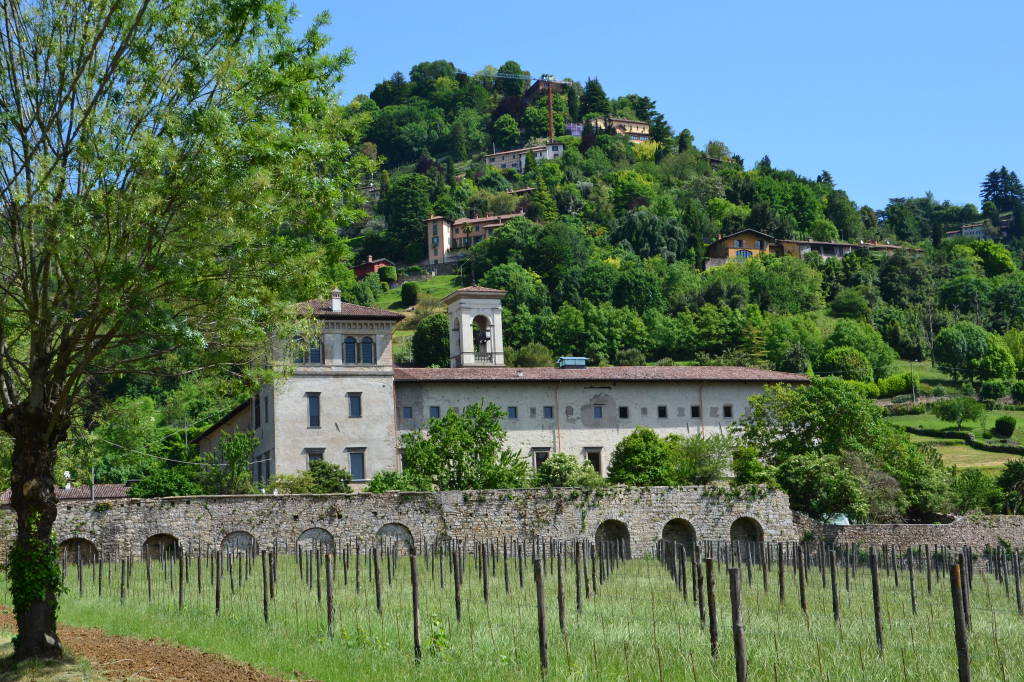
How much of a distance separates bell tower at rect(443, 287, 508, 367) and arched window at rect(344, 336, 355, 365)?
9592mm

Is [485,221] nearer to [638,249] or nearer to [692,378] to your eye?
[638,249]

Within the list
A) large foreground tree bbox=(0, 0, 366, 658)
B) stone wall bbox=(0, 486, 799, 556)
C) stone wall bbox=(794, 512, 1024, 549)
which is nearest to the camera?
large foreground tree bbox=(0, 0, 366, 658)

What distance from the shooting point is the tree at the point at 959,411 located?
78312mm

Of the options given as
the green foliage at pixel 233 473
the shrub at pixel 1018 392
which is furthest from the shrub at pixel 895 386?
the green foliage at pixel 233 473

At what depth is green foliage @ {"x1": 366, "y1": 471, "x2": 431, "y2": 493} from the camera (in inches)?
1737

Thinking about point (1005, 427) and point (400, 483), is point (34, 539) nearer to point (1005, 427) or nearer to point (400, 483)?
point (400, 483)

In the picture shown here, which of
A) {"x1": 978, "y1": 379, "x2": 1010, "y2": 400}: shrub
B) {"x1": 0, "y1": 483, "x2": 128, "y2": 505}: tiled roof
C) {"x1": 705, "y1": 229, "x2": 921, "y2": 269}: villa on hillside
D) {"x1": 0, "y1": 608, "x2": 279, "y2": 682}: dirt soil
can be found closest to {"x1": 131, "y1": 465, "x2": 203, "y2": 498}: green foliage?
{"x1": 0, "y1": 483, "x2": 128, "y2": 505}: tiled roof

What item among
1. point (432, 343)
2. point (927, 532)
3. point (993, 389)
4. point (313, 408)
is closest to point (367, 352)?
point (313, 408)

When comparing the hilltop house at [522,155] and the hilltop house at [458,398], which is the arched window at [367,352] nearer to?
the hilltop house at [458,398]

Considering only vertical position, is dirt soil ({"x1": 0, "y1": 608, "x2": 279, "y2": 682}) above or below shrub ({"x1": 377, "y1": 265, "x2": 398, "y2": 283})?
below

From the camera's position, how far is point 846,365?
9650cm

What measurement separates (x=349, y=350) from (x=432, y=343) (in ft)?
133

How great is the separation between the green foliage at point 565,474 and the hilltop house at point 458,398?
5446 mm

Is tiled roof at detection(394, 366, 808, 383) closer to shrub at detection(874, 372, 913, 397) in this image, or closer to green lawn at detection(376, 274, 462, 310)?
shrub at detection(874, 372, 913, 397)
